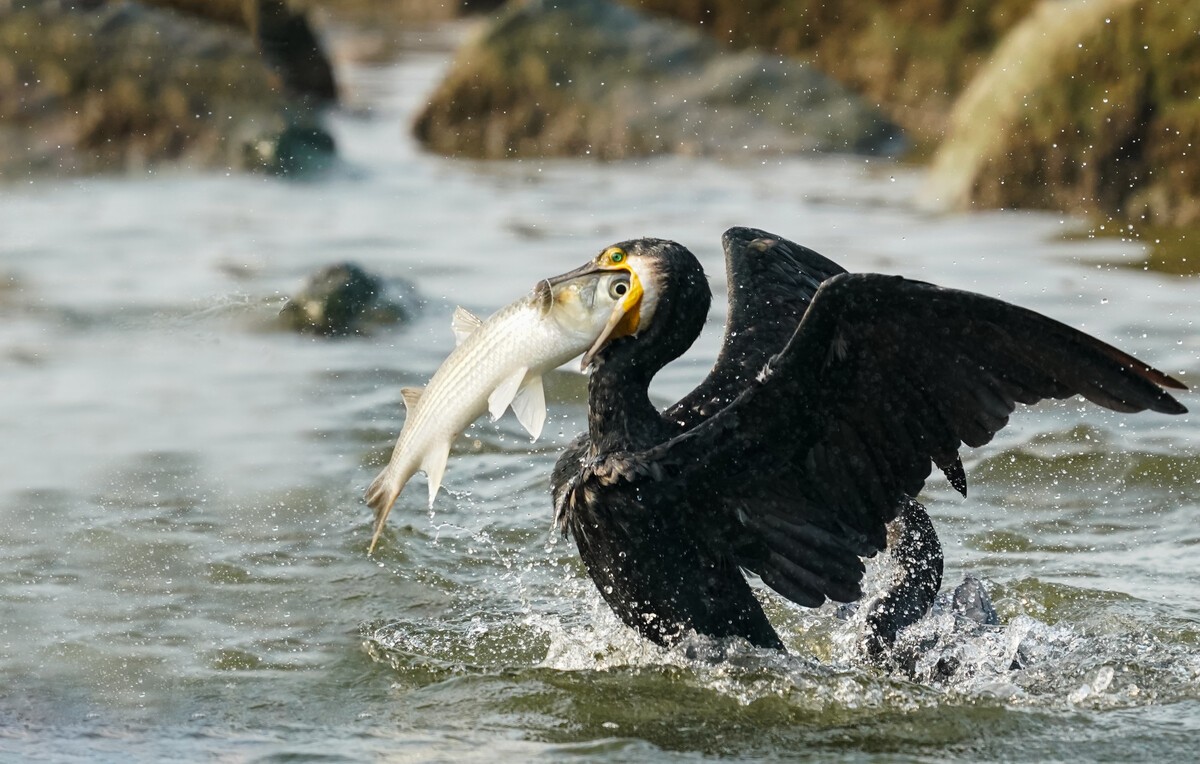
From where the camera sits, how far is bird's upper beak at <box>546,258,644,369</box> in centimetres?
503

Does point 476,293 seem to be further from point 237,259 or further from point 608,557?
point 608,557

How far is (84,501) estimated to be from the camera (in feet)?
22.8

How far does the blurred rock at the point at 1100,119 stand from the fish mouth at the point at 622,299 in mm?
6735

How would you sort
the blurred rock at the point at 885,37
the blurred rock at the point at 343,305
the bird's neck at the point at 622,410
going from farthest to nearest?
1. the blurred rock at the point at 885,37
2. the blurred rock at the point at 343,305
3. the bird's neck at the point at 622,410

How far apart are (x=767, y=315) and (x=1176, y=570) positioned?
5.64 ft

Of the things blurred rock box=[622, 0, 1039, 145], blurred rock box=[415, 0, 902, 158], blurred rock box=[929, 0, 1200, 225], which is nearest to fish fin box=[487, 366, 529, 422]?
blurred rock box=[929, 0, 1200, 225]

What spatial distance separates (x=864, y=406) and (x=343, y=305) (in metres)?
4.82

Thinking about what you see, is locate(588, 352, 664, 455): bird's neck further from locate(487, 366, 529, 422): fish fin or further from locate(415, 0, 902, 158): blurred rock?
locate(415, 0, 902, 158): blurred rock

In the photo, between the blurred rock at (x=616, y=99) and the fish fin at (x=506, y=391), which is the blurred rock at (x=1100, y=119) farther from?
the fish fin at (x=506, y=391)

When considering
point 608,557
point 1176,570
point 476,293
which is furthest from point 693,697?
point 476,293

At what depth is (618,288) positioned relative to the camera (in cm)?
510

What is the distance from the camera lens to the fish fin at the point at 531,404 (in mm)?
5008

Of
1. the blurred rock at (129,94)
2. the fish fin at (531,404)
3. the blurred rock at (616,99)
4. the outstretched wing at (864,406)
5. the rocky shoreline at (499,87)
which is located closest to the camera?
the outstretched wing at (864,406)

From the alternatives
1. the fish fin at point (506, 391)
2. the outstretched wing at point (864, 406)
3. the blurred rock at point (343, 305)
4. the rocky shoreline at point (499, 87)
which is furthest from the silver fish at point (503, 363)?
the rocky shoreline at point (499, 87)
